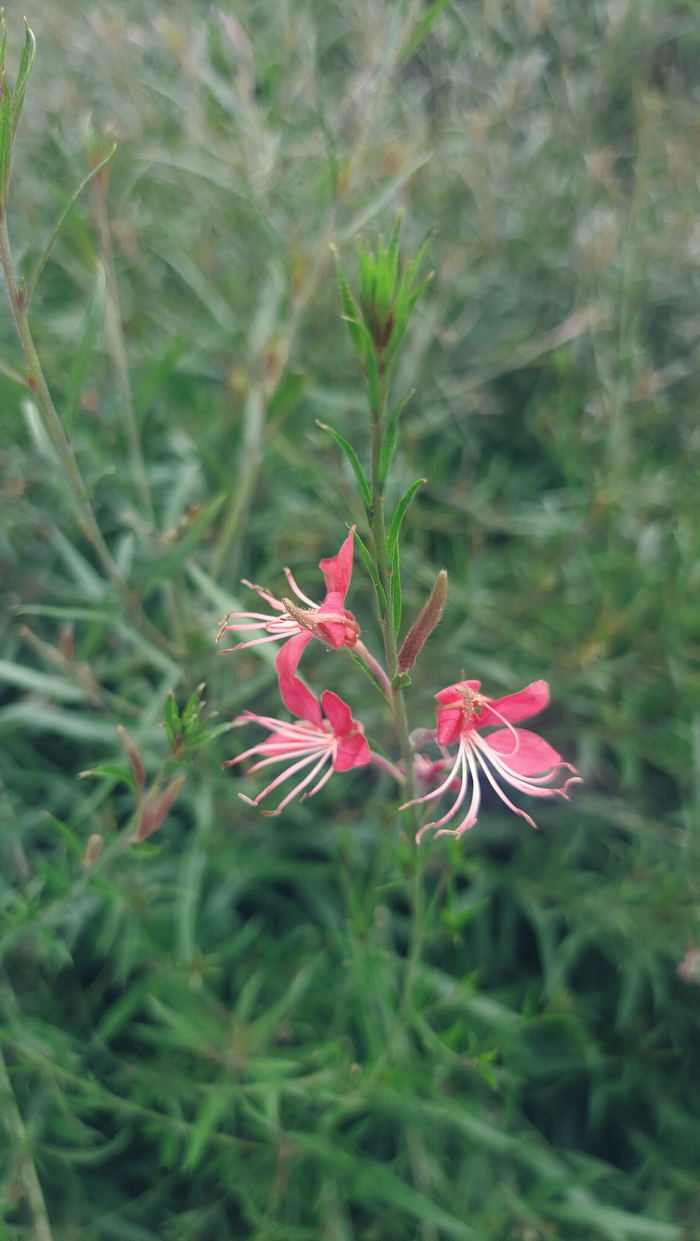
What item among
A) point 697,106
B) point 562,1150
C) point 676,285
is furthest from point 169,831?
point 697,106

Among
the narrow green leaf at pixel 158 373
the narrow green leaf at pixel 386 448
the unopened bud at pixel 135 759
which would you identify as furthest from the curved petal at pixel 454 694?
the narrow green leaf at pixel 158 373

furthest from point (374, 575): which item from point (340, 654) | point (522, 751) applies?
point (340, 654)

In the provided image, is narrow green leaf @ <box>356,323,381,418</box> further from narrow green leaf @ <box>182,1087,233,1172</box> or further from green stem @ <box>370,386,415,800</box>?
narrow green leaf @ <box>182,1087,233,1172</box>

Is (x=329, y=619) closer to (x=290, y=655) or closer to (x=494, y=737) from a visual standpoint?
(x=290, y=655)

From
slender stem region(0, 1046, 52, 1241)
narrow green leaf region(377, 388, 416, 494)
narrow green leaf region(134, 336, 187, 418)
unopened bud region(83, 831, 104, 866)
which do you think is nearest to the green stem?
narrow green leaf region(377, 388, 416, 494)

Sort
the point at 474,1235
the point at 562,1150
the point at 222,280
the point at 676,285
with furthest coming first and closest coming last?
the point at 676,285 → the point at 222,280 → the point at 562,1150 → the point at 474,1235

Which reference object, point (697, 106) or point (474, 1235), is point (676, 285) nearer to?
point (697, 106)

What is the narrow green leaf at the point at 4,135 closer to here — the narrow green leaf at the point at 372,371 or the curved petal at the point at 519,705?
the narrow green leaf at the point at 372,371
